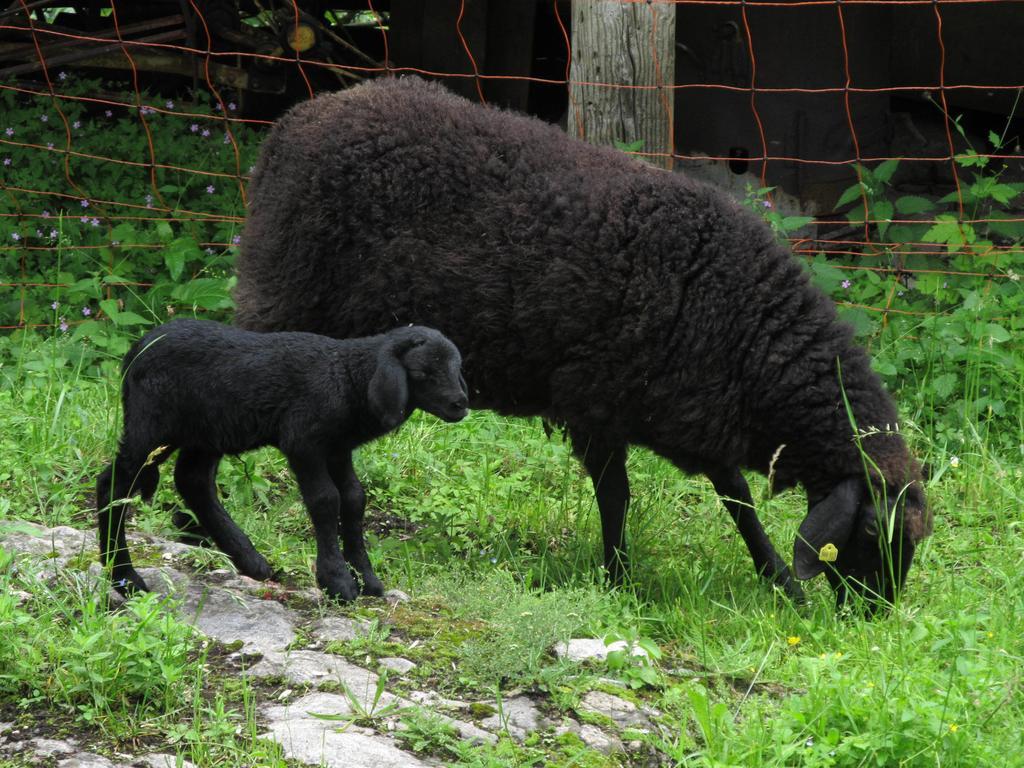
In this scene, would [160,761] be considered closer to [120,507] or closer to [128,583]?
[128,583]

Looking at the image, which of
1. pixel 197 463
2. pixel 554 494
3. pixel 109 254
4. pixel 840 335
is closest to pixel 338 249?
pixel 197 463

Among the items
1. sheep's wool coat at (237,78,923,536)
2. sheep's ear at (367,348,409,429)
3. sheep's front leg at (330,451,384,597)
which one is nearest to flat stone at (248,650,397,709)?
sheep's front leg at (330,451,384,597)

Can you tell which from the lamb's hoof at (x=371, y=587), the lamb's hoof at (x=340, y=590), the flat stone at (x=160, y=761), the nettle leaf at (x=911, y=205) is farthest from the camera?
the nettle leaf at (x=911, y=205)

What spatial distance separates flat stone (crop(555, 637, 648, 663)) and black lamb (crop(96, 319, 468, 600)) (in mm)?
654

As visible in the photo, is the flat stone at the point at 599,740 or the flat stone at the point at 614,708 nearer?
the flat stone at the point at 599,740

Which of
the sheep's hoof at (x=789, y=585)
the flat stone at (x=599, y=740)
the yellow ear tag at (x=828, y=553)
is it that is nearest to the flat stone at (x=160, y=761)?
the flat stone at (x=599, y=740)

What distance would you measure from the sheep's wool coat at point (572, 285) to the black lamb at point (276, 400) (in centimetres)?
71

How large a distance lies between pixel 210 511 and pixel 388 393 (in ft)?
2.53

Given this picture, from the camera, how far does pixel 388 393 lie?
11.2ft

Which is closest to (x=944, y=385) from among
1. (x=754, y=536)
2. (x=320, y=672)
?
(x=754, y=536)

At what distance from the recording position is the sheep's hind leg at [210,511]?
3.75m

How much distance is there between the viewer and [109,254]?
642cm

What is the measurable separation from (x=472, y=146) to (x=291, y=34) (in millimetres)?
3621

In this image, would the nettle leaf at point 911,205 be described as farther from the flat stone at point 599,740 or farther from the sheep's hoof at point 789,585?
the flat stone at point 599,740
